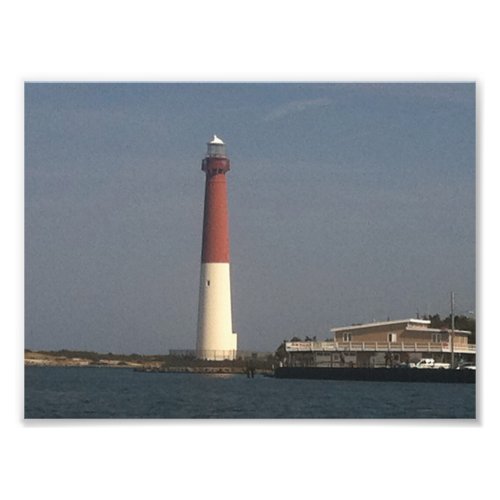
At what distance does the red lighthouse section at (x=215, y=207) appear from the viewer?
11883 millimetres

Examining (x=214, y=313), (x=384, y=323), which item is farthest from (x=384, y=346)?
(x=214, y=313)

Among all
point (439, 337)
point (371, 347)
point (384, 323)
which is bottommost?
point (371, 347)

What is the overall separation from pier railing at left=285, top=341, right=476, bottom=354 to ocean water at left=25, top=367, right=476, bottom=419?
0.34 m

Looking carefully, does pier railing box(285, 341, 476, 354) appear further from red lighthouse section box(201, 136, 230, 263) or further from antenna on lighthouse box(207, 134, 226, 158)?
antenna on lighthouse box(207, 134, 226, 158)

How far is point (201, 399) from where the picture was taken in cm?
1236

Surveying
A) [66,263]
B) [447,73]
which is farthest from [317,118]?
[66,263]

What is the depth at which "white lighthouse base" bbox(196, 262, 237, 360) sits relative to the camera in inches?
487

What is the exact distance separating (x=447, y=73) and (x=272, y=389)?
3.08m

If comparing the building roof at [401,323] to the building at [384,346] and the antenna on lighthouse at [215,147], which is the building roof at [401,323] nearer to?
the building at [384,346]

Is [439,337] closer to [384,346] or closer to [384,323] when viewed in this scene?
[384,346]

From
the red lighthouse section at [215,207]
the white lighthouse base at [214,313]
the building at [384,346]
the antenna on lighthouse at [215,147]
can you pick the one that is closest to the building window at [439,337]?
the building at [384,346]

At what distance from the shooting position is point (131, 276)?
12.1 m

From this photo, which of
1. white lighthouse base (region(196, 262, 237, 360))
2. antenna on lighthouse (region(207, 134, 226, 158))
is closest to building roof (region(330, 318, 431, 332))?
white lighthouse base (region(196, 262, 237, 360))

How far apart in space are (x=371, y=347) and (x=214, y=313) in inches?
57.1
